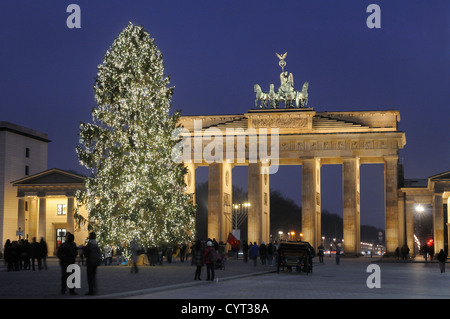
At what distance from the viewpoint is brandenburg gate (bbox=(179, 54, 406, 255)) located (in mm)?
79688

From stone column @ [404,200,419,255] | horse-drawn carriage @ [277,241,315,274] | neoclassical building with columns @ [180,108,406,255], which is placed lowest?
horse-drawn carriage @ [277,241,315,274]

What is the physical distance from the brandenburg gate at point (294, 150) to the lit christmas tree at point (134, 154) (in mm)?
36566

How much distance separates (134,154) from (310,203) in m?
40.2

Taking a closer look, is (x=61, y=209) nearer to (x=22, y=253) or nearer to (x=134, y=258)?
(x=22, y=253)

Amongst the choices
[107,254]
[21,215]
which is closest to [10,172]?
[21,215]

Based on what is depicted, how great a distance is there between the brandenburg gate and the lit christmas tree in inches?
1440

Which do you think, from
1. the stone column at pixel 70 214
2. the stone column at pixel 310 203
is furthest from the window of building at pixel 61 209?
the stone column at pixel 310 203

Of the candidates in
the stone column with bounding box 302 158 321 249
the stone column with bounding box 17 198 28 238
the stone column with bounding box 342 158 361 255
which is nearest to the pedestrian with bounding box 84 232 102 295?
the stone column with bounding box 302 158 321 249

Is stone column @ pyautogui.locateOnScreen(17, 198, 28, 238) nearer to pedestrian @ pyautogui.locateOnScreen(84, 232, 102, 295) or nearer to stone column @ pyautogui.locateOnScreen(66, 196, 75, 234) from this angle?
stone column @ pyautogui.locateOnScreen(66, 196, 75, 234)

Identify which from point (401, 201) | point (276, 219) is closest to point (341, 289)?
point (401, 201)

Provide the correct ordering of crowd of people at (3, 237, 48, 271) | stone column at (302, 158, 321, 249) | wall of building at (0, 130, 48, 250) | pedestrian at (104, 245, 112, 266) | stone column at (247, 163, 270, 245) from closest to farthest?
crowd of people at (3, 237, 48, 271), pedestrian at (104, 245, 112, 266), stone column at (302, 158, 321, 249), stone column at (247, 163, 270, 245), wall of building at (0, 130, 48, 250)

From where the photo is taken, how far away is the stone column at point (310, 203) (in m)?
80.1
